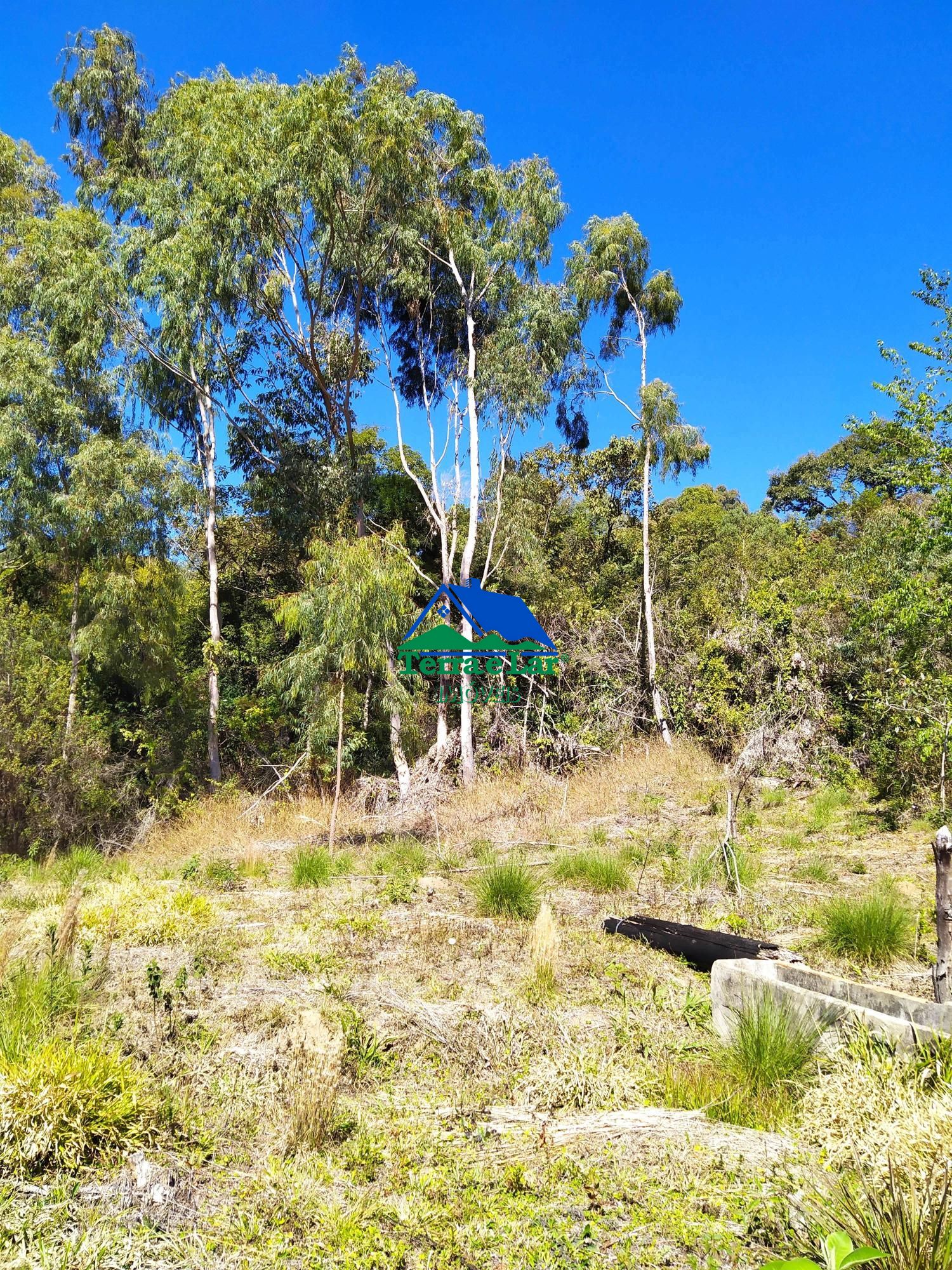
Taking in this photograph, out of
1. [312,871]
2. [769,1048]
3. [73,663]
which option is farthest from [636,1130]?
[73,663]

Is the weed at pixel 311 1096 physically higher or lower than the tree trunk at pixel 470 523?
lower

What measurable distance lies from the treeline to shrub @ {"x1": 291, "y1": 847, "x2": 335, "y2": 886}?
3388 mm

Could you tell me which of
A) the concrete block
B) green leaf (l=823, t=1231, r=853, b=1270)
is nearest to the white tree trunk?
the concrete block

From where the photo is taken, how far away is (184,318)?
12.9m

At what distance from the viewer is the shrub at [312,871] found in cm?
792

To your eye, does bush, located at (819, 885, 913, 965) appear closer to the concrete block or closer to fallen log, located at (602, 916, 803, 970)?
fallen log, located at (602, 916, 803, 970)

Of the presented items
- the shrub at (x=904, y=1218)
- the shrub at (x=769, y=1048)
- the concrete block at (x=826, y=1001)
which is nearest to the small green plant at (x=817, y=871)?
the concrete block at (x=826, y=1001)

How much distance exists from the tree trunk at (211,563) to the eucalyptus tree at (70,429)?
99 centimetres

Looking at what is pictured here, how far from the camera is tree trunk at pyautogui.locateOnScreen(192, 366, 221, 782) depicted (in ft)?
46.0

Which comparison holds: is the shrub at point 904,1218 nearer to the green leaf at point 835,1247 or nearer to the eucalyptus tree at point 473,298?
the green leaf at point 835,1247

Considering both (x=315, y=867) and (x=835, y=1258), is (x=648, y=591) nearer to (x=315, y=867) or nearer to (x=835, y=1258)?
(x=315, y=867)

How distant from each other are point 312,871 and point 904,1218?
21.5ft

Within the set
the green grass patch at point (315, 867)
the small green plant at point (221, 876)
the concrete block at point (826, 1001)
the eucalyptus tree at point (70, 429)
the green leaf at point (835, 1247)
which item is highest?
the eucalyptus tree at point (70, 429)

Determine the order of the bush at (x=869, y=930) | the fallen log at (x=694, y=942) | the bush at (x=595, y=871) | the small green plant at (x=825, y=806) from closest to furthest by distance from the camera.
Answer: the fallen log at (x=694, y=942) < the bush at (x=869, y=930) < the bush at (x=595, y=871) < the small green plant at (x=825, y=806)
